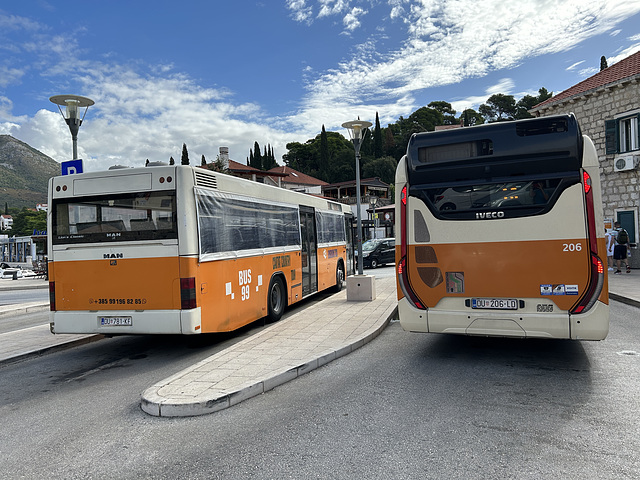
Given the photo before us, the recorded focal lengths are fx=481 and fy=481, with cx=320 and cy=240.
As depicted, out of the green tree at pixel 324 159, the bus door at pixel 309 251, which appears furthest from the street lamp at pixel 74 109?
the green tree at pixel 324 159

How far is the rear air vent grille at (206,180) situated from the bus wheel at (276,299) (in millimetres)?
2688

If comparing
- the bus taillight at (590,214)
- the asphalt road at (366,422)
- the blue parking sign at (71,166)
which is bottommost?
the asphalt road at (366,422)

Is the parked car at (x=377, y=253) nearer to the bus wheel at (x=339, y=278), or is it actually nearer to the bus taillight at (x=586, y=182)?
the bus wheel at (x=339, y=278)

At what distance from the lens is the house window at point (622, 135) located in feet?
64.3

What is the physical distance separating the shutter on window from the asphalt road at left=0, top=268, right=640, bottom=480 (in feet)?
54.8

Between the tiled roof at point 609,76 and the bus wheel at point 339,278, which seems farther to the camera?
the tiled roof at point 609,76

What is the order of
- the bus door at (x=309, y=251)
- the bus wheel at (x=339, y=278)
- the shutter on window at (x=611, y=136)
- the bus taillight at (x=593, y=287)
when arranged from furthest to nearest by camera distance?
the shutter on window at (x=611, y=136) < the bus wheel at (x=339, y=278) < the bus door at (x=309, y=251) < the bus taillight at (x=593, y=287)

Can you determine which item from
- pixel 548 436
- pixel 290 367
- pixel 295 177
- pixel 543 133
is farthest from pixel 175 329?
pixel 295 177

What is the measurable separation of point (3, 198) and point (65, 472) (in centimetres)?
19721

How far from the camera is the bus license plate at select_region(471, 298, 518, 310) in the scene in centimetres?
578

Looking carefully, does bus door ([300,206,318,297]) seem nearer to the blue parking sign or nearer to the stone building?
the blue parking sign

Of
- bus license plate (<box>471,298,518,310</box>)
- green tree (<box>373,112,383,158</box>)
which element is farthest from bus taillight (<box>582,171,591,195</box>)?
green tree (<box>373,112,383,158</box>)

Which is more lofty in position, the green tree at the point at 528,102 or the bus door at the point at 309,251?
the green tree at the point at 528,102

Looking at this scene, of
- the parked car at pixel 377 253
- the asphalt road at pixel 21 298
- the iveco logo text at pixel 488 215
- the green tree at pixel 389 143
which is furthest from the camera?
the green tree at pixel 389 143
